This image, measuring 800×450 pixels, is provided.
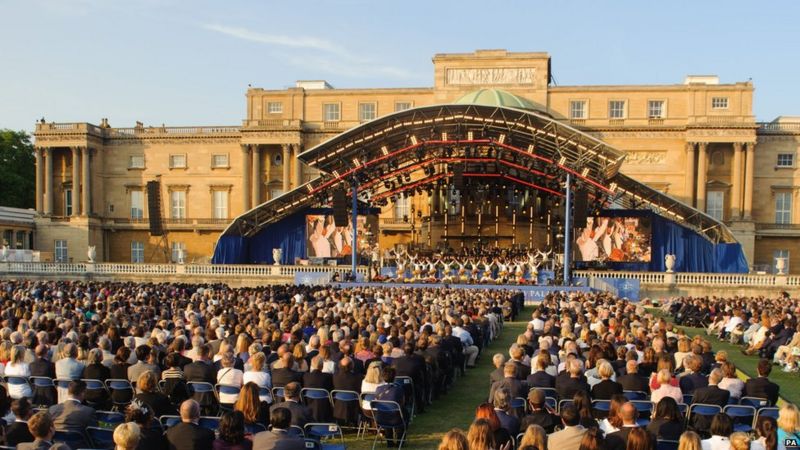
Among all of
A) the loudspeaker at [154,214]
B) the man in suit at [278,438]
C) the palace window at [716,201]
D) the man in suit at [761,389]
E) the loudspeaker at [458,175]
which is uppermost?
the loudspeaker at [458,175]

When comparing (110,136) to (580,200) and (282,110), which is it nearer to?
(282,110)

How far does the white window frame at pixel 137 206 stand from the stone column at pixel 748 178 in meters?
50.5

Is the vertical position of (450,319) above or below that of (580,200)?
below

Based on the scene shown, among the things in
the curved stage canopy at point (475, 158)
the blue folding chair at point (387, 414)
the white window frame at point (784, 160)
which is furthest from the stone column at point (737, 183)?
the blue folding chair at point (387, 414)

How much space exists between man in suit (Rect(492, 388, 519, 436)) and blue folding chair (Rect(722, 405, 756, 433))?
3297mm

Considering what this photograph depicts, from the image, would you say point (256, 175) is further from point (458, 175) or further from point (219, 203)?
point (458, 175)

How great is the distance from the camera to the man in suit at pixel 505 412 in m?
7.81

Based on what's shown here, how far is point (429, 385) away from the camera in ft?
41.6

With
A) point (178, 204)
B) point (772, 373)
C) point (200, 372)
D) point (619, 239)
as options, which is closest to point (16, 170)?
point (178, 204)

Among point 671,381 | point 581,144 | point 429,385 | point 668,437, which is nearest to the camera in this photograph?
point 668,437

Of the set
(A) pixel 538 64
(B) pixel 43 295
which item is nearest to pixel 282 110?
(A) pixel 538 64

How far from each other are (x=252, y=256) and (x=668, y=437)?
139ft

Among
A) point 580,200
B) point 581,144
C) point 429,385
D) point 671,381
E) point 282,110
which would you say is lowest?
point 429,385

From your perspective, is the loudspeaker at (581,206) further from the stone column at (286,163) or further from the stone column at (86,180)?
the stone column at (86,180)
